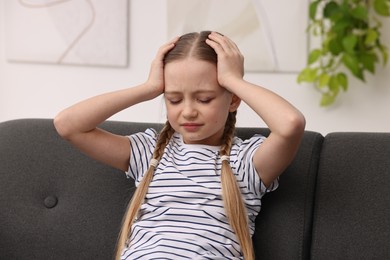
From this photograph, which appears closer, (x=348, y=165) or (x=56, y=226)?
(x=348, y=165)

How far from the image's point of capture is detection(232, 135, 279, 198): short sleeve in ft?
5.30

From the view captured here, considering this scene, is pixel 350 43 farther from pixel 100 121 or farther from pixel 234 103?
pixel 100 121

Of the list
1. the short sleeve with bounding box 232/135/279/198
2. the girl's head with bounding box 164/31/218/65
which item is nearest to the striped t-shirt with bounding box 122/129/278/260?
the short sleeve with bounding box 232/135/279/198

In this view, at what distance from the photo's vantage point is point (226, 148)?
1.68 metres

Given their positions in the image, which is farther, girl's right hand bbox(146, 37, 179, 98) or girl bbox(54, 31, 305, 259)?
girl's right hand bbox(146, 37, 179, 98)

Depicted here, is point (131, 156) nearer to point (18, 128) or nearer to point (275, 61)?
point (18, 128)

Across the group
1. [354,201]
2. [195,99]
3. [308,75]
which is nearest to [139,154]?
[195,99]

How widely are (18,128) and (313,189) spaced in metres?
0.87

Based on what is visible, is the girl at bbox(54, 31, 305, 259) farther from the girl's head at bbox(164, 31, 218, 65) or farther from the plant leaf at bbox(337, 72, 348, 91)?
the plant leaf at bbox(337, 72, 348, 91)

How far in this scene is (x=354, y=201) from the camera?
1631 mm

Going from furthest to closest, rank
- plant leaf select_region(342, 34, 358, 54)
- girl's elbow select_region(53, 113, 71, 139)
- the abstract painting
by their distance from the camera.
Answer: the abstract painting → plant leaf select_region(342, 34, 358, 54) → girl's elbow select_region(53, 113, 71, 139)

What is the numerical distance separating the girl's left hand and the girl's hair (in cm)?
2

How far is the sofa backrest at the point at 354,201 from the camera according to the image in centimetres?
159

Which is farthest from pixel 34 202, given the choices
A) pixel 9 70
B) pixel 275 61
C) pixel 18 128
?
pixel 9 70
